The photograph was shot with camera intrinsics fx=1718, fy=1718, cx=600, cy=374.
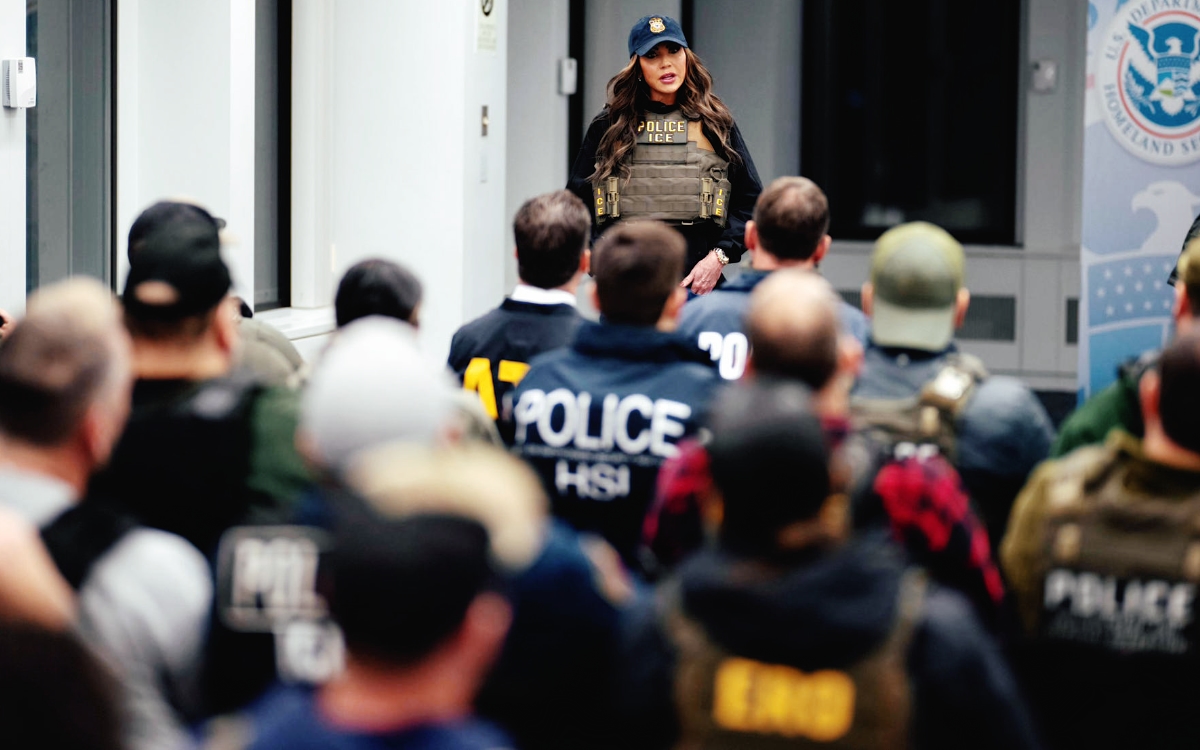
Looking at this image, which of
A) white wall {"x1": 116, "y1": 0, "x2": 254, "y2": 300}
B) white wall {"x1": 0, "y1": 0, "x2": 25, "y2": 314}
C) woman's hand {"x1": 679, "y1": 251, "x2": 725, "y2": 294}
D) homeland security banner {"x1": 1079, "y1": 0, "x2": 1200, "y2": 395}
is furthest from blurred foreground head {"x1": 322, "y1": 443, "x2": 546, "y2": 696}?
homeland security banner {"x1": 1079, "y1": 0, "x2": 1200, "y2": 395}

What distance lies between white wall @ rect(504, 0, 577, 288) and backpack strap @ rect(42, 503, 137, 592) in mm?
7402

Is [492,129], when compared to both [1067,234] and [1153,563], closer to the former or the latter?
[1067,234]

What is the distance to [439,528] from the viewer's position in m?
1.85

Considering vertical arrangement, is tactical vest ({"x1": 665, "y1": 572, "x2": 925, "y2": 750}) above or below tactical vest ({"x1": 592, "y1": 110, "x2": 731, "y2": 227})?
below

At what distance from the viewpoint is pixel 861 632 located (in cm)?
207

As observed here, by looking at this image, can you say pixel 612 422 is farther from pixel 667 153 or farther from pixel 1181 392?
pixel 667 153

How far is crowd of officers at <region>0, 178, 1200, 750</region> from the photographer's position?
6.12 feet

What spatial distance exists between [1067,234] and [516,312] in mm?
7386

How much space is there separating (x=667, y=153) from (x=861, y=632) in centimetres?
445

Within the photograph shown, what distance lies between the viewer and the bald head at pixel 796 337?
Answer: 2797mm

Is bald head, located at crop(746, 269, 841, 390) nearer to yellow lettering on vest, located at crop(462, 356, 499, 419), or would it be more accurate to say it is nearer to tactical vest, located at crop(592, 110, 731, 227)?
yellow lettering on vest, located at crop(462, 356, 499, 419)

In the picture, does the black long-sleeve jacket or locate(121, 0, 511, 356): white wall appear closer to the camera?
the black long-sleeve jacket

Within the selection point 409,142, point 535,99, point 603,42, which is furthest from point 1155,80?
point 603,42

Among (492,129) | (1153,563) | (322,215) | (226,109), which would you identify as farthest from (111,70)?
(1153,563)
